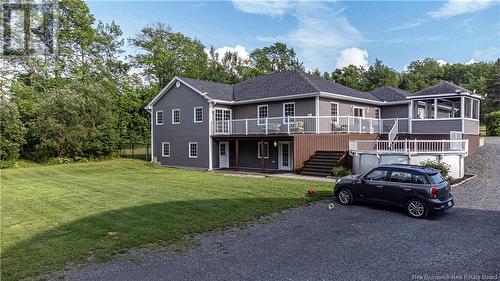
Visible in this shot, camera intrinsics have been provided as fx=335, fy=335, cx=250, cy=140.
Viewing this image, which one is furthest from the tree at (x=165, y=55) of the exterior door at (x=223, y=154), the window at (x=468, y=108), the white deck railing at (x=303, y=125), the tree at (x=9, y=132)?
the window at (x=468, y=108)

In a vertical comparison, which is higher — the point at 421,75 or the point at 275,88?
the point at 421,75

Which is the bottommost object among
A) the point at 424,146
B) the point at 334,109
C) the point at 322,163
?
the point at 322,163

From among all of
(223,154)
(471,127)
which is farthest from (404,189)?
(471,127)

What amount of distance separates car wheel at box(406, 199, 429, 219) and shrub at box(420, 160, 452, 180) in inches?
241

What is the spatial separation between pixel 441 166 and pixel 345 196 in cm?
665

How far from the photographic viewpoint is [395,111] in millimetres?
27469

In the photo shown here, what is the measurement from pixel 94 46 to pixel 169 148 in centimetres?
2199

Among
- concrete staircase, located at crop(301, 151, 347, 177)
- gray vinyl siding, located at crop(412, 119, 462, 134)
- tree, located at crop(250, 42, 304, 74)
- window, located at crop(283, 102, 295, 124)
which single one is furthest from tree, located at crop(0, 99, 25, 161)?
tree, located at crop(250, 42, 304, 74)

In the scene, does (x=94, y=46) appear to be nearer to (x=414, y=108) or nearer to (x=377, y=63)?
(x=414, y=108)

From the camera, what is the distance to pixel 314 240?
7.33m

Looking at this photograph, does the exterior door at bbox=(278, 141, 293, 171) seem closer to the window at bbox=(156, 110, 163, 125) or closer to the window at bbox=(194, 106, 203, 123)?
the window at bbox=(194, 106, 203, 123)

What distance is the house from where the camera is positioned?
1988cm

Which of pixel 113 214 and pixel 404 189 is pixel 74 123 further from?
pixel 404 189

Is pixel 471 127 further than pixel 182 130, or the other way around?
pixel 182 130
